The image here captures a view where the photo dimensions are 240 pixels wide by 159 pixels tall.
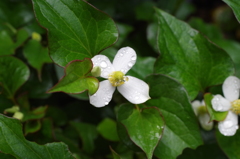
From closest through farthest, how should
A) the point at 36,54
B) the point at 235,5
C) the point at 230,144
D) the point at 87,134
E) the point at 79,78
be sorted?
the point at 79,78, the point at 235,5, the point at 230,144, the point at 36,54, the point at 87,134

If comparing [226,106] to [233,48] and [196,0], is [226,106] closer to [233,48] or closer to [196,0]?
[233,48]

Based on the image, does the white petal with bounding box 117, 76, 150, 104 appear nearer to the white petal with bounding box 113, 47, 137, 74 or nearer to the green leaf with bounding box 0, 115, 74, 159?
the white petal with bounding box 113, 47, 137, 74

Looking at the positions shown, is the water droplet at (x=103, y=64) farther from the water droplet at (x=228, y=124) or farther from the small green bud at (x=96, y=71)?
the water droplet at (x=228, y=124)

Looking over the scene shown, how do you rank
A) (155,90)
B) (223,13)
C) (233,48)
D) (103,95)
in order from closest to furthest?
(103,95) < (155,90) < (233,48) < (223,13)

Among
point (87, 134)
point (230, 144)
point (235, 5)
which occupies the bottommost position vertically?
point (87, 134)

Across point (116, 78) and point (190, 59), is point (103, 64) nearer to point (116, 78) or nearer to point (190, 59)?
point (116, 78)

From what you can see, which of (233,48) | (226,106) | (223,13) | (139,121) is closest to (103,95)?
(139,121)

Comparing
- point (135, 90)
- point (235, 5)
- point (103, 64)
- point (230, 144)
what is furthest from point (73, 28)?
point (230, 144)
